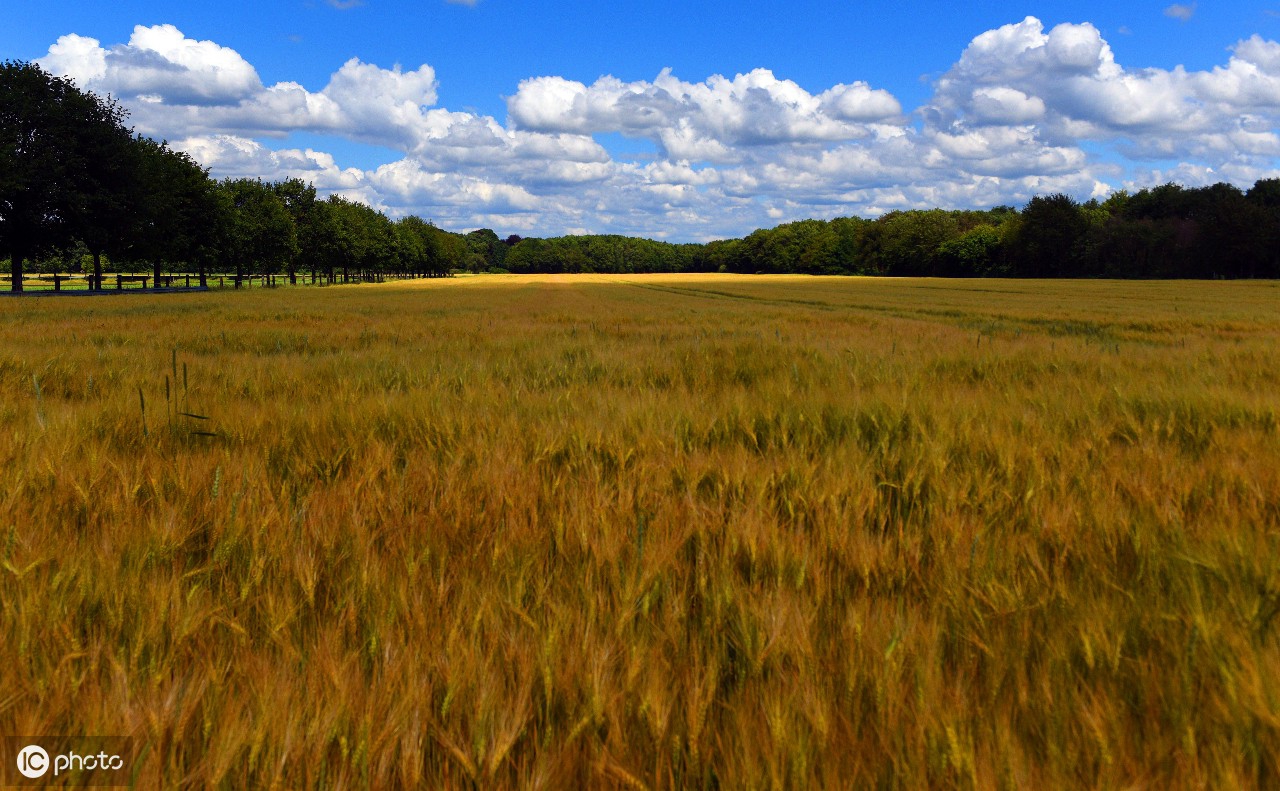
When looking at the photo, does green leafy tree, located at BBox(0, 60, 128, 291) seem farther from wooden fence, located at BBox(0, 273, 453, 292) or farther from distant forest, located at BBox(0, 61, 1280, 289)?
wooden fence, located at BBox(0, 273, 453, 292)

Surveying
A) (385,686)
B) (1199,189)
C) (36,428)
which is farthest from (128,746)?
(1199,189)

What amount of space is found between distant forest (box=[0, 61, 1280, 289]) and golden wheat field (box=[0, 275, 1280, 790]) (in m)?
43.5

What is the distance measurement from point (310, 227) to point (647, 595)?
84775 mm

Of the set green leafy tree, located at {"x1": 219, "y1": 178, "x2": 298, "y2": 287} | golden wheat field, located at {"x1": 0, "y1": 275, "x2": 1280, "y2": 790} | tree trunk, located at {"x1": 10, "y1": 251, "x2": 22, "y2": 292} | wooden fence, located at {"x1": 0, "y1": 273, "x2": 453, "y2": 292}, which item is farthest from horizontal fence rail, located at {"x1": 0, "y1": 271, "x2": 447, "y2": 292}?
golden wheat field, located at {"x1": 0, "y1": 275, "x2": 1280, "y2": 790}

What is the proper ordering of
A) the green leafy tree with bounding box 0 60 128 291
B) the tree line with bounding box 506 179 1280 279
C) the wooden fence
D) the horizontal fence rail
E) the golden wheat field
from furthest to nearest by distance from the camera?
1. the tree line with bounding box 506 179 1280 279
2. the wooden fence
3. the horizontal fence rail
4. the green leafy tree with bounding box 0 60 128 291
5. the golden wheat field

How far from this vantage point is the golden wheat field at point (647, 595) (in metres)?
0.94

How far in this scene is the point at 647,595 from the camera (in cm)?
140

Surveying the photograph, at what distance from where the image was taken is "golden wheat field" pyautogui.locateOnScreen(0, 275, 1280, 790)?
0.94m

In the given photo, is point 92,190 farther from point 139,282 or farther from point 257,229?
point 139,282

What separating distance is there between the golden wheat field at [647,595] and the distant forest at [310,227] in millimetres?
43472

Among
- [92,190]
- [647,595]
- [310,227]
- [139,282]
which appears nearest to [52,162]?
[92,190]

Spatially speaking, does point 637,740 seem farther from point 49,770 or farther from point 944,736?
point 49,770

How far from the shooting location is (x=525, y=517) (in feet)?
6.10

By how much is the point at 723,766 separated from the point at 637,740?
137mm
